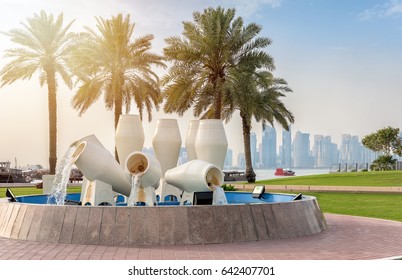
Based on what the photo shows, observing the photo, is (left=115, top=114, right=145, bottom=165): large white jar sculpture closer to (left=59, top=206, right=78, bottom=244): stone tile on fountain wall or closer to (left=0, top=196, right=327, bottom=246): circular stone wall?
(left=0, top=196, right=327, bottom=246): circular stone wall

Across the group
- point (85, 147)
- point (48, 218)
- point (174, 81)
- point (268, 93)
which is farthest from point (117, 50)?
point (48, 218)

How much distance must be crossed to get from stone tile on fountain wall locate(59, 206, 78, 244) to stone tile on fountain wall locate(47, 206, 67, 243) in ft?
0.22

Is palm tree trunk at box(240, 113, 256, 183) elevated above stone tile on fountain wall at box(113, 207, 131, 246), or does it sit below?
above

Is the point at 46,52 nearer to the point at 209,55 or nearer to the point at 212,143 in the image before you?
the point at 209,55

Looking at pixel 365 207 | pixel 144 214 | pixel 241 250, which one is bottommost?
pixel 365 207

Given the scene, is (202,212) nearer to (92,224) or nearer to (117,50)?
(92,224)

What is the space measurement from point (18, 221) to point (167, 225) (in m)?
3.45

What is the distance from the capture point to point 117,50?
109 feet

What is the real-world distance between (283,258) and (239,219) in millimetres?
2035

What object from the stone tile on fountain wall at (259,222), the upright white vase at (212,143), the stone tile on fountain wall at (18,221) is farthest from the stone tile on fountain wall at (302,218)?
the stone tile on fountain wall at (18,221)

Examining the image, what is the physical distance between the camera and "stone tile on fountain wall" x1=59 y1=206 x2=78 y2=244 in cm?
1064

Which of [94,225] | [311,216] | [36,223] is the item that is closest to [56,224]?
[36,223]

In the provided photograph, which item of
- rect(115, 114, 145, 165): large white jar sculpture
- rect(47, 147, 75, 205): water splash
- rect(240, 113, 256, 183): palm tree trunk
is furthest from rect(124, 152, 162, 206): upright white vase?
rect(240, 113, 256, 183): palm tree trunk

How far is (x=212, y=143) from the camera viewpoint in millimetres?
14805
